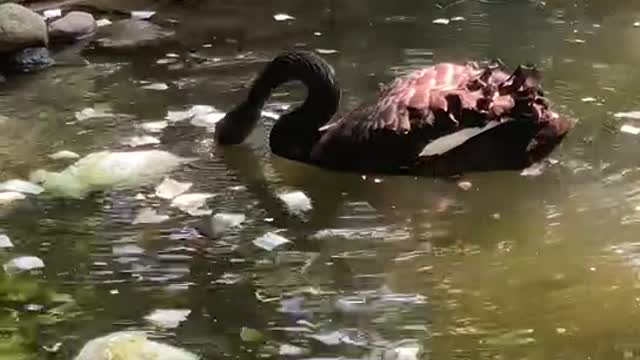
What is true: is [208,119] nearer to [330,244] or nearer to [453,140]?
[453,140]

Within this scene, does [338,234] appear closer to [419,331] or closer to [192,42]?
[419,331]

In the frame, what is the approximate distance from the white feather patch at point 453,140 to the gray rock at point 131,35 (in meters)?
2.08

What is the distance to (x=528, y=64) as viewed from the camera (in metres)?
4.31

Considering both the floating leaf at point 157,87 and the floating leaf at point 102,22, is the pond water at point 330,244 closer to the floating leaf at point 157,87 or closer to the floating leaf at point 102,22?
the floating leaf at point 157,87

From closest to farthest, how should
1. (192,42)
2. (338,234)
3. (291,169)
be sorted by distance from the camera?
(338,234), (291,169), (192,42)

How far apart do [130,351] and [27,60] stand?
2677mm

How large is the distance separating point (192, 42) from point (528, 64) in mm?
1597

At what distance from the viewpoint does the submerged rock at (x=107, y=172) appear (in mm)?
3475

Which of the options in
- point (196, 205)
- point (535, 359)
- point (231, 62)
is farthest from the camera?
point (231, 62)

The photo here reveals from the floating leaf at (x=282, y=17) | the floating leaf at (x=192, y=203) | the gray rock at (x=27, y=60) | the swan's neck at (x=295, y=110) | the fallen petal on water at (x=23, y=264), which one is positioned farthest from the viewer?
the floating leaf at (x=282, y=17)

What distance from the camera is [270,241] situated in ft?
10.1

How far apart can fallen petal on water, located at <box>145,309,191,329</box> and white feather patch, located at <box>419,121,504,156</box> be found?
3.41 ft

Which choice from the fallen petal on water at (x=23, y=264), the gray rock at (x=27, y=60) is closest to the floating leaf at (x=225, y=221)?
the fallen petal on water at (x=23, y=264)

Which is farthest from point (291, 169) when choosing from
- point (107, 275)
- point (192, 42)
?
point (192, 42)
